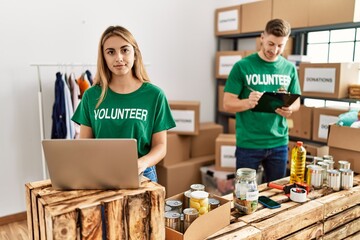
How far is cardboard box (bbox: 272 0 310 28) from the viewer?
2.82 metres

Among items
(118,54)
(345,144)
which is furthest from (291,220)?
(118,54)

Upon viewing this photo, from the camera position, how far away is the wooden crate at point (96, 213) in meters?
0.86

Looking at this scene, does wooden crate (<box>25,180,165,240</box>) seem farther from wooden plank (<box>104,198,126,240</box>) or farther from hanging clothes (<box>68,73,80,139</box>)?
hanging clothes (<box>68,73,80,139</box>)

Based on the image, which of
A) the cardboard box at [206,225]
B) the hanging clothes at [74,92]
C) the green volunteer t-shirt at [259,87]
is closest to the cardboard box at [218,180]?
the green volunteer t-shirt at [259,87]

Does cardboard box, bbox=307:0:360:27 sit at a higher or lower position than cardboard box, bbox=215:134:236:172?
higher

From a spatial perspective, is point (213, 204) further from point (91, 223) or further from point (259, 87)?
point (259, 87)

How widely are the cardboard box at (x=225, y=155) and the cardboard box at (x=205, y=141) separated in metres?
0.27

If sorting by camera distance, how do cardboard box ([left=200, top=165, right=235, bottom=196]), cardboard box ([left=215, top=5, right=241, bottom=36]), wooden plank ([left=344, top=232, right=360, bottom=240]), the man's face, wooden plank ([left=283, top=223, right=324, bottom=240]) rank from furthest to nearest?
cardboard box ([left=215, top=5, right=241, bottom=36]) → cardboard box ([left=200, top=165, right=235, bottom=196]) → the man's face → wooden plank ([left=344, top=232, right=360, bottom=240]) → wooden plank ([left=283, top=223, right=324, bottom=240])

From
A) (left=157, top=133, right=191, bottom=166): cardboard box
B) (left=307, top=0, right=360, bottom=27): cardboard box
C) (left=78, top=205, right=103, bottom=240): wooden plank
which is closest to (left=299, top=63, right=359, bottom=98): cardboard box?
(left=307, top=0, right=360, bottom=27): cardboard box

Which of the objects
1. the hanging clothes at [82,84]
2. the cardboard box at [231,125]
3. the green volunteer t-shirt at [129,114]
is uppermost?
the hanging clothes at [82,84]

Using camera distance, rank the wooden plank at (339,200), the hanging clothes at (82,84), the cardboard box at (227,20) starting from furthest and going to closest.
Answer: the cardboard box at (227,20) → the hanging clothes at (82,84) → the wooden plank at (339,200)

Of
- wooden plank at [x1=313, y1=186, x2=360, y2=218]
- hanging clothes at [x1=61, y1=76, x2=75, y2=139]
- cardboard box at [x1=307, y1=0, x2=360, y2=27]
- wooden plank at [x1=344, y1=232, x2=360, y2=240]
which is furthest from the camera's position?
hanging clothes at [x1=61, y1=76, x2=75, y2=139]

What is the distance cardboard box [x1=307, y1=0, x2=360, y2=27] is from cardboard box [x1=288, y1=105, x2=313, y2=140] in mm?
725

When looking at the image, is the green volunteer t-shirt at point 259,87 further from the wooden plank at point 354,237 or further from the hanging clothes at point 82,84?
the hanging clothes at point 82,84
